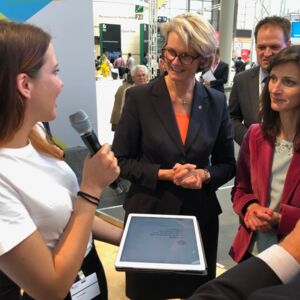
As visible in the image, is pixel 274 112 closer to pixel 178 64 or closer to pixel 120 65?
pixel 178 64

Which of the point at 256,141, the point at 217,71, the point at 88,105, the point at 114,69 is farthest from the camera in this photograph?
the point at 114,69

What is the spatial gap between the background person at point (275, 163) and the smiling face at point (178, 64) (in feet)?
1.23

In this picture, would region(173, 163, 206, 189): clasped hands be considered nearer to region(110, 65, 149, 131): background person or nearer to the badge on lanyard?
the badge on lanyard

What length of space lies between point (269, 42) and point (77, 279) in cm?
184

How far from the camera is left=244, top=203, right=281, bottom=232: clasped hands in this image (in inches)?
57.3

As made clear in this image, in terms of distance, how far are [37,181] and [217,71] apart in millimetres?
6778

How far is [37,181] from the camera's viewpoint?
1035 millimetres

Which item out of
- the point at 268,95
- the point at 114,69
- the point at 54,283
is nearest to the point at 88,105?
the point at 268,95

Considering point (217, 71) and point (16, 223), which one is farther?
point (217, 71)

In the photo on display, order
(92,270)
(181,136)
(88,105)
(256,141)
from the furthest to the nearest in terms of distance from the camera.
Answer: (88,105) → (181,136) → (256,141) → (92,270)

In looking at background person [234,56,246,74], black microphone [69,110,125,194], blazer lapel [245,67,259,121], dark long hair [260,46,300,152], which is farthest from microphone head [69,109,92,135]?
background person [234,56,246,74]

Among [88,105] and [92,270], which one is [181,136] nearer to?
[92,270]

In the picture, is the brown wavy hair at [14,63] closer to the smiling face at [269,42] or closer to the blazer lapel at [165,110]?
the blazer lapel at [165,110]

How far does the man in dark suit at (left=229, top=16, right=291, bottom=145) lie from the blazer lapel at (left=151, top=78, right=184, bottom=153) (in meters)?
0.71
